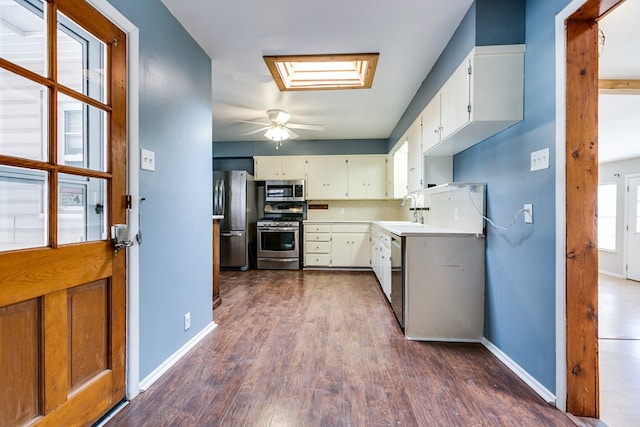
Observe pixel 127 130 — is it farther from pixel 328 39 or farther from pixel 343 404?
pixel 343 404

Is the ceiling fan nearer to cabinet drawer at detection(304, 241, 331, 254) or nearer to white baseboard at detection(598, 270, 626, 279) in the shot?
cabinet drawer at detection(304, 241, 331, 254)

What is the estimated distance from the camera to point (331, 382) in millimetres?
1770

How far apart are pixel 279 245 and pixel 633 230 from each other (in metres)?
6.30

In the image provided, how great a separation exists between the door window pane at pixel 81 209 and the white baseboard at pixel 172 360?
3.01ft

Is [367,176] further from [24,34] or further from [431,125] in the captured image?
[24,34]

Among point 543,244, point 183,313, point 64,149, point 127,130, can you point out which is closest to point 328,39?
point 127,130

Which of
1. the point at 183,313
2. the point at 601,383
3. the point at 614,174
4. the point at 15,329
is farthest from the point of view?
the point at 614,174

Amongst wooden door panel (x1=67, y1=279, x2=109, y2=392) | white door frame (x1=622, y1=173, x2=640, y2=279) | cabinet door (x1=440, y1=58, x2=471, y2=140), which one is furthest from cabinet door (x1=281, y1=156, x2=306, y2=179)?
white door frame (x1=622, y1=173, x2=640, y2=279)

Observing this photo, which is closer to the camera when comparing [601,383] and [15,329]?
[15,329]

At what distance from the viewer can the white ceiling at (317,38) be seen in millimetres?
1985

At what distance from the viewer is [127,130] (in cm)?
161

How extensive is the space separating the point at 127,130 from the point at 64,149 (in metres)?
0.38

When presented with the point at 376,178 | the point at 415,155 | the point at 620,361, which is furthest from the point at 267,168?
the point at 620,361

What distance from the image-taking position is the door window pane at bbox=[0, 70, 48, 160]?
1.07m
